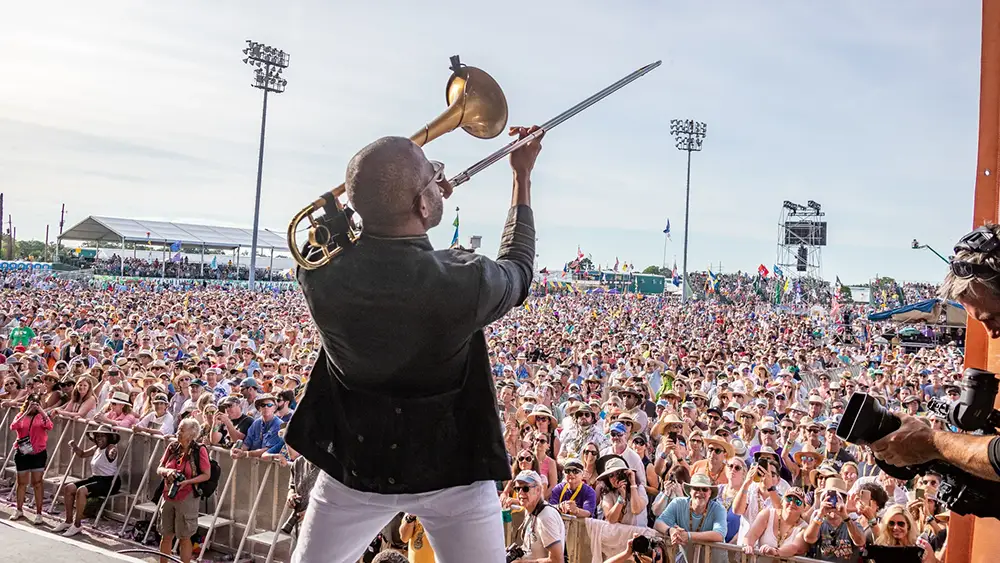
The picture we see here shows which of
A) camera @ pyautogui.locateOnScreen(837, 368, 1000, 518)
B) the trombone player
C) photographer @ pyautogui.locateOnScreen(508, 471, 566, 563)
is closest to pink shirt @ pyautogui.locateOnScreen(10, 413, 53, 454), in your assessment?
photographer @ pyautogui.locateOnScreen(508, 471, 566, 563)

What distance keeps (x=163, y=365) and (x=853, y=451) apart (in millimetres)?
9949

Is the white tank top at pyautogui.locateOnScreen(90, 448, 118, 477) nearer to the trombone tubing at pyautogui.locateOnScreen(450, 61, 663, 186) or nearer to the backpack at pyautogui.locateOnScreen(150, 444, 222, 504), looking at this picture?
the backpack at pyautogui.locateOnScreen(150, 444, 222, 504)

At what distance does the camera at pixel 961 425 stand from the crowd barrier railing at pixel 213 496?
6538mm

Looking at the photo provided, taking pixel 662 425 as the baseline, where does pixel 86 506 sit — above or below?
below

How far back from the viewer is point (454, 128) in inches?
101

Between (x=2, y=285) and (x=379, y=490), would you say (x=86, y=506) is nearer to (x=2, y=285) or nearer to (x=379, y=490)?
(x=379, y=490)

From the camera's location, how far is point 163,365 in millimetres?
13195

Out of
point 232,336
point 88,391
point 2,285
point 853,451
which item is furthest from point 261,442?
point 2,285

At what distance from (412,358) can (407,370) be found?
0.04 metres

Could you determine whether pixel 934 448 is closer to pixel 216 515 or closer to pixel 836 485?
pixel 836 485

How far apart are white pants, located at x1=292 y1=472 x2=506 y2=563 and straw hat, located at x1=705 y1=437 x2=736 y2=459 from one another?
5.60 metres

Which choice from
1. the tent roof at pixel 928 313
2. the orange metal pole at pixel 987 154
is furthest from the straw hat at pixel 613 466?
the tent roof at pixel 928 313

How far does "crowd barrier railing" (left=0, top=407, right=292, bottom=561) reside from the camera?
8.05 m

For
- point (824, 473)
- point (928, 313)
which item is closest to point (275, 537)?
point (824, 473)
